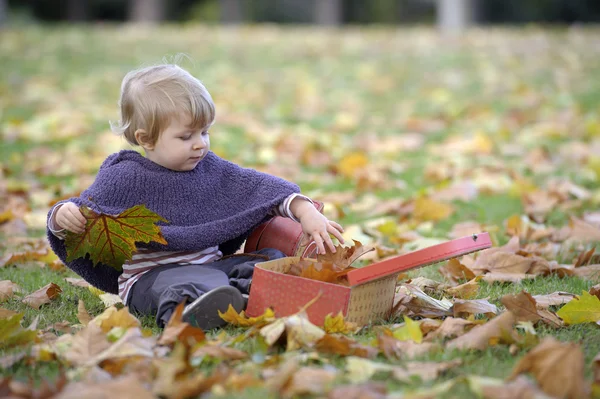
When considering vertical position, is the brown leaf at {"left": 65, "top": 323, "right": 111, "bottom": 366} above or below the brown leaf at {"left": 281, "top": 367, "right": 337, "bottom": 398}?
below

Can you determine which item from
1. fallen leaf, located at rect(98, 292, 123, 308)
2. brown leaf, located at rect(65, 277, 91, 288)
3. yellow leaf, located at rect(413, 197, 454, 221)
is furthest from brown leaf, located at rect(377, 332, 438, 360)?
yellow leaf, located at rect(413, 197, 454, 221)

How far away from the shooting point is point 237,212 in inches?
105

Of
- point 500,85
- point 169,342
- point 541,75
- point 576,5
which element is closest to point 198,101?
point 169,342

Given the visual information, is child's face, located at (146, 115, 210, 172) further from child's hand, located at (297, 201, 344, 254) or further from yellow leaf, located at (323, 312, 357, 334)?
yellow leaf, located at (323, 312, 357, 334)

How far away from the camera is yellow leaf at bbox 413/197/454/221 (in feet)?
13.0

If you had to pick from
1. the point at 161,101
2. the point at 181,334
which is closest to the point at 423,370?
the point at 181,334

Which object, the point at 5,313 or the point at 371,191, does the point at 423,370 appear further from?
the point at 371,191

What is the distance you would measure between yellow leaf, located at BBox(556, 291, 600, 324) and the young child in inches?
28.6

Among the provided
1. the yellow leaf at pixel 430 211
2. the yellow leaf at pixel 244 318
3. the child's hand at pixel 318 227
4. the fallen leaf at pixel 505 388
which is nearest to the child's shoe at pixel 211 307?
the yellow leaf at pixel 244 318

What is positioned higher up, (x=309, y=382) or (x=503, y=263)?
(x=309, y=382)

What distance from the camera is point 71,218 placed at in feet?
7.82

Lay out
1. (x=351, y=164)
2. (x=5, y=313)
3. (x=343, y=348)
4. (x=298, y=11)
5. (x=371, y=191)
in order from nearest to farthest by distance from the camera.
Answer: (x=343, y=348) → (x=5, y=313) → (x=371, y=191) → (x=351, y=164) → (x=298, y=11)

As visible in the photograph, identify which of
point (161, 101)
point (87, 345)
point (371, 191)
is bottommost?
point (371, 191)

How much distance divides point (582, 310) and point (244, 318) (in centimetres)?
102
